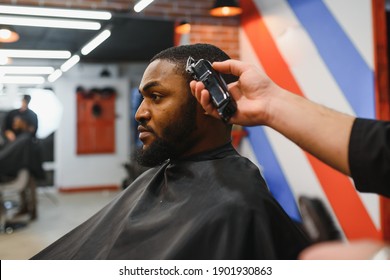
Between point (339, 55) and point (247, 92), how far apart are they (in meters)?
1.53

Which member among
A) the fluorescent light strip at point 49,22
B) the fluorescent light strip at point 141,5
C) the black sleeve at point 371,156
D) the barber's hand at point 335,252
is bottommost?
the barber's hand at point 335,252

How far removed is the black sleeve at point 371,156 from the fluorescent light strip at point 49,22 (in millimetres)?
1556

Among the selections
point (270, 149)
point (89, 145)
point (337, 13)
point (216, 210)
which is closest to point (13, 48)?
point (216, 210)

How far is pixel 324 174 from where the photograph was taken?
88.0 inches

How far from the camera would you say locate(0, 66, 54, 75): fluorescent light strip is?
1.52m

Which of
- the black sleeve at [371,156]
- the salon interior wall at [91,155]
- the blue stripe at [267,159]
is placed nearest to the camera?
the black sleeve at [371,156]

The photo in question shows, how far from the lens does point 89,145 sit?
15.9ft

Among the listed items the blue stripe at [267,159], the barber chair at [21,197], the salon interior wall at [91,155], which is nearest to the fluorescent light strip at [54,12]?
the blue stripe at [267,159]

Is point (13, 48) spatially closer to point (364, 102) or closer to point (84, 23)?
point (84, 23)

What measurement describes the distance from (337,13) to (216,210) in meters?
1.75

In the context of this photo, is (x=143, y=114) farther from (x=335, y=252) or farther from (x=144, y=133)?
(x=335, y=252)

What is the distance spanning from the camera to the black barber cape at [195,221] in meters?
0.80

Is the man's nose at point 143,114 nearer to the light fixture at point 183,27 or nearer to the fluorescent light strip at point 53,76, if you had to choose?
the light fixture at point 183,27

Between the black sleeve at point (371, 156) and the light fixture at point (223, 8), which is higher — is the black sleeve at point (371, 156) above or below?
below
